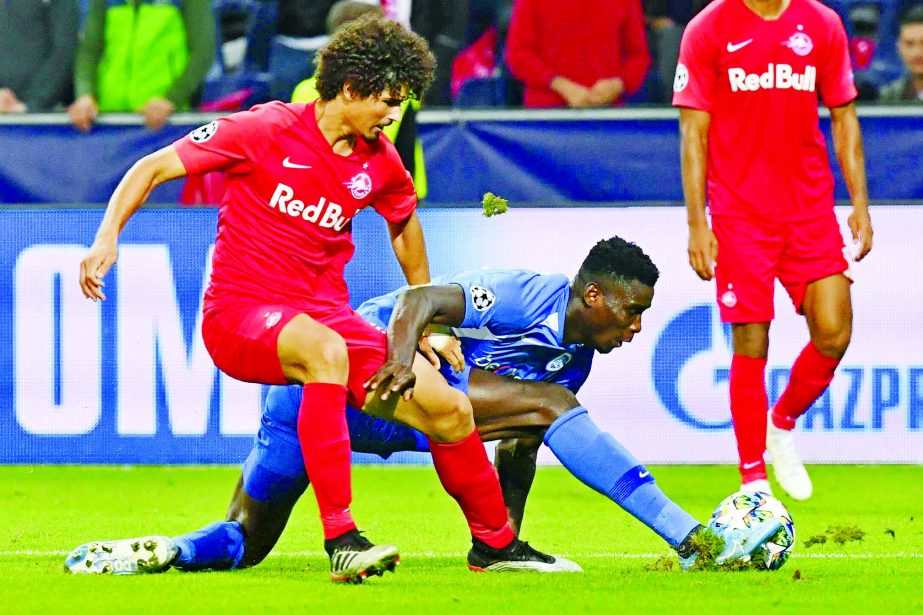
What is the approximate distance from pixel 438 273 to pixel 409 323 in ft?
9.66

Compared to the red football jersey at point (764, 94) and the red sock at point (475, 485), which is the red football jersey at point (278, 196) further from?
the red football jersey at point (764, 94)

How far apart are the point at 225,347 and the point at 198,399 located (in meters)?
2.79

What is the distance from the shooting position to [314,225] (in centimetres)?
543

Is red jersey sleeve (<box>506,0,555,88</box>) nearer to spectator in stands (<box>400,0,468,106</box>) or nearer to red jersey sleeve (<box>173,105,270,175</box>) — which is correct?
spectator in stands (<box>400,0,468,106</box>)

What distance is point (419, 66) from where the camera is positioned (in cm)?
534

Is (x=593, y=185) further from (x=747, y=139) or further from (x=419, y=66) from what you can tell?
(x=419, y=66)

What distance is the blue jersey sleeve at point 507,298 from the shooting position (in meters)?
5.45

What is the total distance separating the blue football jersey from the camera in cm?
551

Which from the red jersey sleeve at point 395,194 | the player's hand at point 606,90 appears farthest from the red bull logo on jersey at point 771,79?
the player's hand at point 606,90

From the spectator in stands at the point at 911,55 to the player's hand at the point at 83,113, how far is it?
4.43 metres

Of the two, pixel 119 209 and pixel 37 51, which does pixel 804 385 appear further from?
pixel 37 51

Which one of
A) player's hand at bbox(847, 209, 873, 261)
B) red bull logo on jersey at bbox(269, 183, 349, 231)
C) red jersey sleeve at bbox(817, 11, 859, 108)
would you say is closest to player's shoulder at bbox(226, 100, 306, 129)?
red bull logo on jersey at bbox(269, 183, 349, 231)

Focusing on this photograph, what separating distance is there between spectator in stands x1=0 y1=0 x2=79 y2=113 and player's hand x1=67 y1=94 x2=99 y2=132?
678 mm

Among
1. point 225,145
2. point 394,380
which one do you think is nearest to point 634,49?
point 225,145
